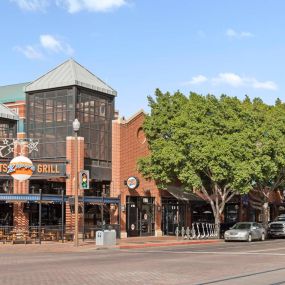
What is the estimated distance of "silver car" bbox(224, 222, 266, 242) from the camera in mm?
38594

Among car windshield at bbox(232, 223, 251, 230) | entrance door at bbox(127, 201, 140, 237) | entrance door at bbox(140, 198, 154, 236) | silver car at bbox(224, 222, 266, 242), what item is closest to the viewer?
silver car at bbox(224, 222, 266, 242)

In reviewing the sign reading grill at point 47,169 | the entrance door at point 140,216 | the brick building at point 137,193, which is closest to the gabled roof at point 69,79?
the brick building at point 137,193

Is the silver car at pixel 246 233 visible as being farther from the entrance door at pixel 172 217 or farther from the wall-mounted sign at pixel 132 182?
the entrance door at pixel 172 217

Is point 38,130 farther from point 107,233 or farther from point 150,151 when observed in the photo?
point 107,233

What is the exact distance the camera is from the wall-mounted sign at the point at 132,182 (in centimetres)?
4212

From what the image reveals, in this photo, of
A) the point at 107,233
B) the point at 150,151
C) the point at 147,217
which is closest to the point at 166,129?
the point at 150,151

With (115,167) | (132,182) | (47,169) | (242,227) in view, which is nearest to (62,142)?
(47,169)

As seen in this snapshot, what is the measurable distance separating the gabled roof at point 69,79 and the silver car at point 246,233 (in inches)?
550

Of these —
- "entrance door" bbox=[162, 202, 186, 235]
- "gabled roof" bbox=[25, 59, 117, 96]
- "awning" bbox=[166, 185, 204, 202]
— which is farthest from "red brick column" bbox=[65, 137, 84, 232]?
"entrance door" bbox=[162, 202, 186, 235]

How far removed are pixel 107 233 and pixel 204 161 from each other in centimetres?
1082

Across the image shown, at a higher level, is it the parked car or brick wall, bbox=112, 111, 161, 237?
brick wall, bbox=112, 111, 161, 237

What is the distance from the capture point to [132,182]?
42281mm

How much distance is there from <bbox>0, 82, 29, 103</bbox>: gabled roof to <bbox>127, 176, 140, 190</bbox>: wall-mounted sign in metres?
15.3

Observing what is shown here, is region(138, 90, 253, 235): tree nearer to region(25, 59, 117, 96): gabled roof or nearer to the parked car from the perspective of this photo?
region(25, 59, 117, 96): gabled roof
